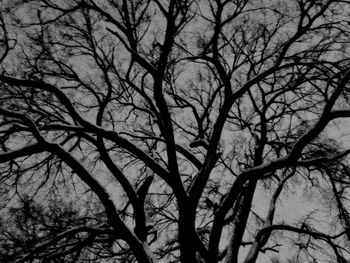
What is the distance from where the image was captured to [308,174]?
8.21 m

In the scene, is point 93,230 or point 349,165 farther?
point 349,165

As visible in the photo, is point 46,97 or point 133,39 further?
point 46,97

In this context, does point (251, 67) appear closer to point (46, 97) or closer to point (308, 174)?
point (308, 174)

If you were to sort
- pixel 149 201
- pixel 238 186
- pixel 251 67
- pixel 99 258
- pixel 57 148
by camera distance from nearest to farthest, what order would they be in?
pixel 57 148
pixel 238 186
pixel 99 258
pixel 251 67
pixel 149 201

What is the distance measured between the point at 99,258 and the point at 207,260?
2562mm

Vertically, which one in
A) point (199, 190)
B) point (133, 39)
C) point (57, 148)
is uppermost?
point (133, 39)

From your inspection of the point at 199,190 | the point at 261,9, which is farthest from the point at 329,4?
the point at 199,190

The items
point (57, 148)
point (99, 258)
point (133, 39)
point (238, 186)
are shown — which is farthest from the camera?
point (99, 258)

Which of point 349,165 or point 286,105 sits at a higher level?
point 286,105

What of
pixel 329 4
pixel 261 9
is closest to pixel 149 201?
pixel 261 9

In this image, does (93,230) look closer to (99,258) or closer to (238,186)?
(99,258)

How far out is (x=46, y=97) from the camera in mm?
7809

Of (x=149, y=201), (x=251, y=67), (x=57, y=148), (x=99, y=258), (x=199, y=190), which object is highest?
(x=251, y=67)

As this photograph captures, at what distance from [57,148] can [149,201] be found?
4.37m
